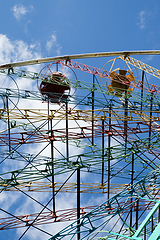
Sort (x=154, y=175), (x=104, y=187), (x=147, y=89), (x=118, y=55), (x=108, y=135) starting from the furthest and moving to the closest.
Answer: (x=118, y=55), (x=147, y=89), (x=104, y=187), (x=108, y=135), (x=154, y=175)

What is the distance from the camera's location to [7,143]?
21094mm

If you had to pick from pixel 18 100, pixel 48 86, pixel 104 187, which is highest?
pixel 48 86

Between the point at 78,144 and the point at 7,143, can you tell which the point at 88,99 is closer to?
the point at 78,144

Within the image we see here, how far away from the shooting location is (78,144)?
23016 mm

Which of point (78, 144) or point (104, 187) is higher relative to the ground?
point (78, 144)

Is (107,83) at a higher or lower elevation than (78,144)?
higher

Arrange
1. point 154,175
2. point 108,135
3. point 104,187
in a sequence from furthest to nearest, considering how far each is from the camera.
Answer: point 104,187, point 108,135, point 154,175

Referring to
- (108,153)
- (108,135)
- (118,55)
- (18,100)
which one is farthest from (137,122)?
(18,100)

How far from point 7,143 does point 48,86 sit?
6223 millimetres

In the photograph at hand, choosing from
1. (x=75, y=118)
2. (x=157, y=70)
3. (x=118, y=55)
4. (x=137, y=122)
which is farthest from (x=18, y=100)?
(x=157, y=70)

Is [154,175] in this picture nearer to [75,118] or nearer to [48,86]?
[75,118]

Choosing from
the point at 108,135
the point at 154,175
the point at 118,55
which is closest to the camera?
Result: the point at 154,175

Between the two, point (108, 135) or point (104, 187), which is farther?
point (104, 187)

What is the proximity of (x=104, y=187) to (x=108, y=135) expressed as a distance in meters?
5.18
